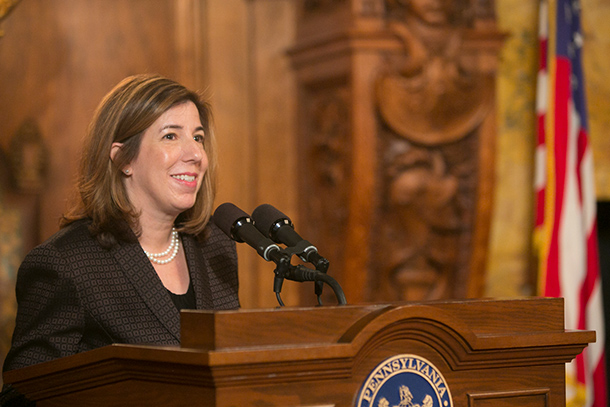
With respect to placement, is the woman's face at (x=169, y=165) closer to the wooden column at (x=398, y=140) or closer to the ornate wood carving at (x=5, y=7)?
the ornate wood carving at (x=5, y=7)

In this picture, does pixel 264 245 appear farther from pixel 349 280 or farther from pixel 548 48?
pixel 548 48

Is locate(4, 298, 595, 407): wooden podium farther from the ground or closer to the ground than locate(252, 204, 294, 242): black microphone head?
closer to the ground

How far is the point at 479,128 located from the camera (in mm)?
4566

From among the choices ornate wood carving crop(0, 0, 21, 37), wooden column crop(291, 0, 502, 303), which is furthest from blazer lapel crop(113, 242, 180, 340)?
wooden column crop(291, 0, 502, 303)

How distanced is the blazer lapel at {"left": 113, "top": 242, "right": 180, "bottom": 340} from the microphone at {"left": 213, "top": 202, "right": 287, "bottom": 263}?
1.22 ft

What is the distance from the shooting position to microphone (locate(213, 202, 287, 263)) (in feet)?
6.75

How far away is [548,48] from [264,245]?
3.16m

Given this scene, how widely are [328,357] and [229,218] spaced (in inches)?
27.5

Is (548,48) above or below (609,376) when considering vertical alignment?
above

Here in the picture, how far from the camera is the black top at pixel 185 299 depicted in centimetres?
270

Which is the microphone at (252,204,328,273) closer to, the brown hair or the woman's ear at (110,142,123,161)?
the brown hair

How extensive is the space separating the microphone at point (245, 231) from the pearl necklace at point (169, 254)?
542 millimetres

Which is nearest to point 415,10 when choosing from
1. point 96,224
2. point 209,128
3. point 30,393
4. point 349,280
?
point 349,280

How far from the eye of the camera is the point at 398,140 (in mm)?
4414
